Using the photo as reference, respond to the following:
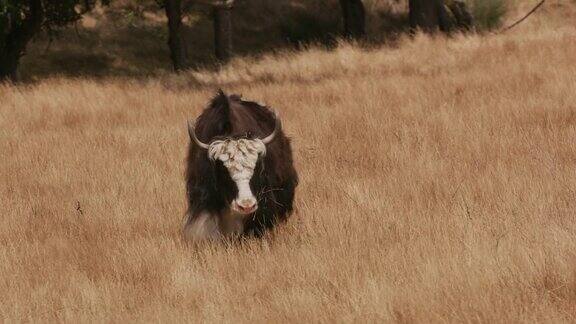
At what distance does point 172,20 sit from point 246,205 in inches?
664

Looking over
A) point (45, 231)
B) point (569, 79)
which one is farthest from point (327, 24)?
point (45, 231)

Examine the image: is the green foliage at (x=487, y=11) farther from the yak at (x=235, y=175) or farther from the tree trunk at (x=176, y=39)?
the yak at (x=235, y=175)

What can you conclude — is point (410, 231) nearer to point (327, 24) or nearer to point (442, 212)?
point (442, 212)

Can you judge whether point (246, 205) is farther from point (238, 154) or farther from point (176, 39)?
point (176, 39)

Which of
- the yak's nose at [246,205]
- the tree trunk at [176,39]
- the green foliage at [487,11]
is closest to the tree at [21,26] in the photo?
the tree trunk at [176,39]

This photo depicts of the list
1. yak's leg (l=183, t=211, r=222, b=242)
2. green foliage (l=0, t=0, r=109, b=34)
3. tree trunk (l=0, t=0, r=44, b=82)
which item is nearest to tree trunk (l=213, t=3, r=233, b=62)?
green foliage (l=0, t=0, r=109, b=34)

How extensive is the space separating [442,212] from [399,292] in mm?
1881

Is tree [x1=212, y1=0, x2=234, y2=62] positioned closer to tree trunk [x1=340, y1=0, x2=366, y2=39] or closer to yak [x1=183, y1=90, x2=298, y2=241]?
tree trunk [x1=340, y1=0, x2=366, y2=39]

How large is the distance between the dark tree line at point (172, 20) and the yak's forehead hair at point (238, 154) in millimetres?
10991

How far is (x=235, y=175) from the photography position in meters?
5.14

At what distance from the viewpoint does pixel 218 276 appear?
509 cm

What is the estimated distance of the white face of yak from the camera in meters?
5.04

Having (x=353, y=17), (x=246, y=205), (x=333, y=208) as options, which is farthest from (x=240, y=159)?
(x=353, y=17)

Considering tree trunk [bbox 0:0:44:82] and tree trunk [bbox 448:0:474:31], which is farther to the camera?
tree trunk [bbox 448:0:474:31]
